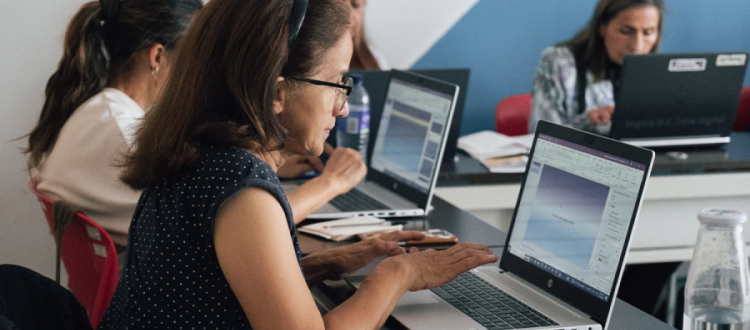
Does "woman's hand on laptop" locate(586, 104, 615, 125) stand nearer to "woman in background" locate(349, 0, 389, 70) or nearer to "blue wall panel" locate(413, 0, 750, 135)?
"woman in background" locate(349, 0, 389, 70)

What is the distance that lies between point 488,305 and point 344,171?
0.74 metres

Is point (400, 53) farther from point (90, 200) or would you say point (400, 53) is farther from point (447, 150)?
point (90, 200)

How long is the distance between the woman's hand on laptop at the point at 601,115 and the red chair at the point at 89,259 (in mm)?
1905

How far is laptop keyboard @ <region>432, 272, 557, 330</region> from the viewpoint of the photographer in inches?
58.1

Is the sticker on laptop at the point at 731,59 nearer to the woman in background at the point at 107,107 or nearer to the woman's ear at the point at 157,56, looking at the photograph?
the woman in background at the point at 107,107

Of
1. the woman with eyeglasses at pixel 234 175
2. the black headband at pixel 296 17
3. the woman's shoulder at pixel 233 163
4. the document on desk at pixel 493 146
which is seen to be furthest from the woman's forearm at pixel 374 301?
the document on desk at pixel 493 146

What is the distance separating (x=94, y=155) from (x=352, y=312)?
89 centimetres

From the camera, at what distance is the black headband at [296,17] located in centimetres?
136

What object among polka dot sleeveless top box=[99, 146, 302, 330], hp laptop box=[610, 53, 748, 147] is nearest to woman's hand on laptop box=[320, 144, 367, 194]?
polka dot sleeveless top box=[99, 146, 302, 330]

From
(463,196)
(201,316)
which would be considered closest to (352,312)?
(201,316)

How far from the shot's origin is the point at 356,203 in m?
2.34

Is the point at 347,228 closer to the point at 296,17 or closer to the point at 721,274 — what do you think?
the point at 296,17

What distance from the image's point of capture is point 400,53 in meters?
4.13

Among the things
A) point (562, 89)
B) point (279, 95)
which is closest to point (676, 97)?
point (562, 89)
